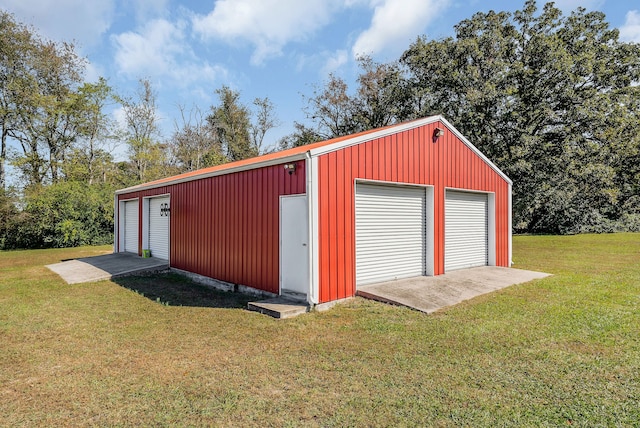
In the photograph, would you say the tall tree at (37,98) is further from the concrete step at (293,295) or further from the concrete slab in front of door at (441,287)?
the concrete slab in front of door at (441,287)

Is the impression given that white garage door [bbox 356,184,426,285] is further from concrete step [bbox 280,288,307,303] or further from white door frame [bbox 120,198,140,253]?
white door frame [bbox 120,198,140,253]

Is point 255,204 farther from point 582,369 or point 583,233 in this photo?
point 583,233

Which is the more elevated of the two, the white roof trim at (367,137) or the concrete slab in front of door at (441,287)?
the white roof trim at (367,137)

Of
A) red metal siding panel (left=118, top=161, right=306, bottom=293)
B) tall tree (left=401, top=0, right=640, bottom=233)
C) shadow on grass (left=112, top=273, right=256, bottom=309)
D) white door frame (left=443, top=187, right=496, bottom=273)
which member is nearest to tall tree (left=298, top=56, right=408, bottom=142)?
tall tree (left=401, top=0, right=640, bottom=233)

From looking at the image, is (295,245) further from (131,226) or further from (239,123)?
(239,123)

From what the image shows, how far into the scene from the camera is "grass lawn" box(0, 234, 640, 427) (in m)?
2.68

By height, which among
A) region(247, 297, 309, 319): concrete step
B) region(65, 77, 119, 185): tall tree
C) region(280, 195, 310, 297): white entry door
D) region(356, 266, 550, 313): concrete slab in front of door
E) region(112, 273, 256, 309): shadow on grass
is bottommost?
region(112, 273, 256, 309): shadow on grass

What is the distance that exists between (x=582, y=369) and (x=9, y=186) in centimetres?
2324

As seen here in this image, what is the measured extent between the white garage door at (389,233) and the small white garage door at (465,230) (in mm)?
989

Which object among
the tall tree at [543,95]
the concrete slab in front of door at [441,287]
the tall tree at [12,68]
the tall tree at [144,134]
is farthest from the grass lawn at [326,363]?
the tall tree at [144,134]

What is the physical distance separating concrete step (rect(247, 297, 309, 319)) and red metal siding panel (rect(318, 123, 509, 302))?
1.31 feet

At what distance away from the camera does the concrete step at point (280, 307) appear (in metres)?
5.22

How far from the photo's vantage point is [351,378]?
326cm

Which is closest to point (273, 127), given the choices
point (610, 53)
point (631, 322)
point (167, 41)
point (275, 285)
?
point (167, 41)
